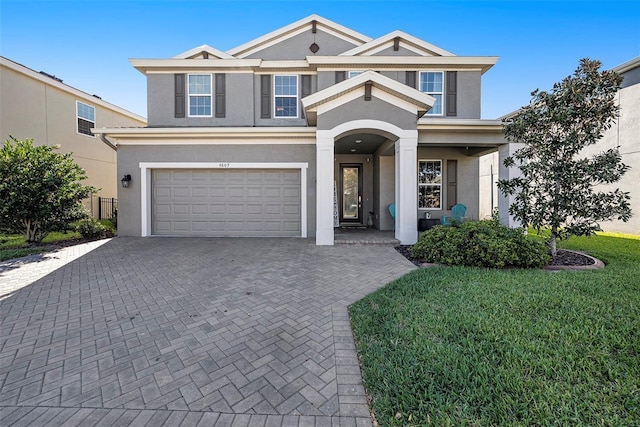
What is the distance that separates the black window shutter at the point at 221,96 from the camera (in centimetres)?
1124

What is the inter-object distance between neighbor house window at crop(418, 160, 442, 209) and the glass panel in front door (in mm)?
2839

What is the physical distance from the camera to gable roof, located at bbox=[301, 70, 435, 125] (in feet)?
25.3

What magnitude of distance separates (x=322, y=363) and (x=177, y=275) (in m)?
3.89

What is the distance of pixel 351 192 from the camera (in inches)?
508

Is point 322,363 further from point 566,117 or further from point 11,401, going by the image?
point 566,117

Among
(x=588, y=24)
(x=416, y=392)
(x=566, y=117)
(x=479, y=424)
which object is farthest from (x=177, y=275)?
(x=588, y=24)

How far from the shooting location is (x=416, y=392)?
Answer: 6.98ft

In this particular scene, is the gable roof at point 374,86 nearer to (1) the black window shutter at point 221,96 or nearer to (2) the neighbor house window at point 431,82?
(2) the neighbor house window at point 431,82

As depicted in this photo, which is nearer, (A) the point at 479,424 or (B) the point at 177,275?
(A) the point at 479,424

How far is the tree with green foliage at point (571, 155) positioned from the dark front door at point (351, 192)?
695cm

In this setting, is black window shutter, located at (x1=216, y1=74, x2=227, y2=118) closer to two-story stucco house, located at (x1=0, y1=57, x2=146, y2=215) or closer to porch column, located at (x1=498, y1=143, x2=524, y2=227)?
two-story stucco house, located at (x1=0, y1=57, x2=146, y2=215)

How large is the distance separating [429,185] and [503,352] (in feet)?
31.7

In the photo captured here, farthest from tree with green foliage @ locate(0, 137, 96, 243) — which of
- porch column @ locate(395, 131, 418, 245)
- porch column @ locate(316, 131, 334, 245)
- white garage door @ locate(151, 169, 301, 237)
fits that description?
porch column @ locate(395, 131, 418, 245)

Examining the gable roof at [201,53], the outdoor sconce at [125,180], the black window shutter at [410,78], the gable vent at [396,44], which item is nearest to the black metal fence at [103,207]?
the outdoor sconce at [125,180]
